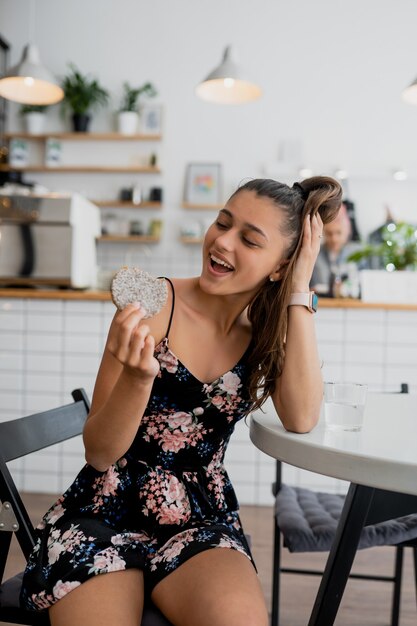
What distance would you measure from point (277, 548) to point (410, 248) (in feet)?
7.22

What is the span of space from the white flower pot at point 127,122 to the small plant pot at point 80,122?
0.90ft

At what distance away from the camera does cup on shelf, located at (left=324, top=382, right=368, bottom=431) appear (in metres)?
1.24

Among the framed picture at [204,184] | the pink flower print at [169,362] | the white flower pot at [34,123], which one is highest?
the white flower pot at [34,123]

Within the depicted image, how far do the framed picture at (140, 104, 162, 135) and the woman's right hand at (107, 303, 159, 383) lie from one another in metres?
4.88

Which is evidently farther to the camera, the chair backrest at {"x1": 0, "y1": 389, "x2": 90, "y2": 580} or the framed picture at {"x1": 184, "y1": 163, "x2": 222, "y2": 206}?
the framed picture at {"x1": 184, "y1": 163, "x2": 222, "y2": 206}

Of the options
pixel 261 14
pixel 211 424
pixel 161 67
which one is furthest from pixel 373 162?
pixel 211 424

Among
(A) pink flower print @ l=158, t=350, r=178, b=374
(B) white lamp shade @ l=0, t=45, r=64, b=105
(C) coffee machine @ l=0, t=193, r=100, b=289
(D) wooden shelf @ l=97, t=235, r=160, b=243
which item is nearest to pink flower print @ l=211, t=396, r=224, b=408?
(A) pink flower print @ l=158, t=350, r=178, b=374

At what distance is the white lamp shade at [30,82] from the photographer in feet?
13.2

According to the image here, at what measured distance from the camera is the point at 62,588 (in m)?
1.07

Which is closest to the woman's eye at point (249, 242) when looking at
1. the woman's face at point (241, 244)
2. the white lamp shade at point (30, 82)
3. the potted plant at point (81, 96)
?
the woman's face at point (241, 244)

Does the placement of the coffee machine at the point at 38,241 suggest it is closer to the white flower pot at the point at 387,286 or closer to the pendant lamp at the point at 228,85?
the pendant lamp at the point at 228,85

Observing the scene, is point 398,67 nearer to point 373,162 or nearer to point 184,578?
point 373,162

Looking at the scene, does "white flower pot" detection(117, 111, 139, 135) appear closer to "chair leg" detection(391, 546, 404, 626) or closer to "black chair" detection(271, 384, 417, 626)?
"black chair" detection(271, 384, 417, 626)

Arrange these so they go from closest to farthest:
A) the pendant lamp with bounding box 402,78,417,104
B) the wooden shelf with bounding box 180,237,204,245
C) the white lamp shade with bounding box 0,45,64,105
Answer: the pendant lamp with bounding box 402,78,417,104 < the white lamp shade with bounding box 0,45,64,105 < the wooden shelf with bounding box 180,237,204,245
